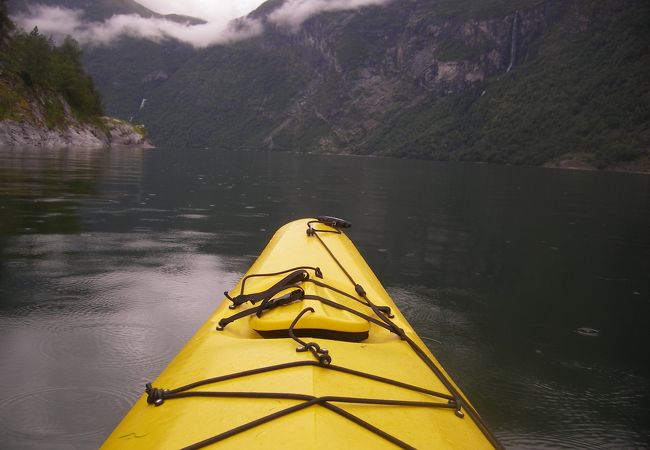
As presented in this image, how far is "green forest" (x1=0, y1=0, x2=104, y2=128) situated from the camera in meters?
50.0

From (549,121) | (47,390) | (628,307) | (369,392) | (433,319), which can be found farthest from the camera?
(549,121)

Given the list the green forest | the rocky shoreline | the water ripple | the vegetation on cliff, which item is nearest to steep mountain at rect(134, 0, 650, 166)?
the vegetation on cliff

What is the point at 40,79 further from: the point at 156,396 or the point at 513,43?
the point at 513,43

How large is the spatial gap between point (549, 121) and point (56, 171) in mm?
133067

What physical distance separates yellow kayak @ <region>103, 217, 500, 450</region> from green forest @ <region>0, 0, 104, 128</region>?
51.8m

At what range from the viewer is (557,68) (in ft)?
510

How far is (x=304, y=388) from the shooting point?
2.31m

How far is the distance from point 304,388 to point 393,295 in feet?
17.3

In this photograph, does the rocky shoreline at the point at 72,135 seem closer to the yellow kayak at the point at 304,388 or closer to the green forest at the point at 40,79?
the green forest at the point at 40,79

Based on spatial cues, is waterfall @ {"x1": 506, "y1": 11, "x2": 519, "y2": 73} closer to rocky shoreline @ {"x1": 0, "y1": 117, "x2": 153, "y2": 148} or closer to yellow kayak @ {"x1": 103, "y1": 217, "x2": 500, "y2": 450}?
rocky shoreline @ {"x1": 0, "y1": 117, "x2": 153, "y2": 148}

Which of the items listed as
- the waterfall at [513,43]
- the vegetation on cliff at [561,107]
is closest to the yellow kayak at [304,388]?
the vegetation on cliff at [561,107]

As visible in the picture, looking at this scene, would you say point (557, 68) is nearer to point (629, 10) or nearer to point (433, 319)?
point (629, 10)

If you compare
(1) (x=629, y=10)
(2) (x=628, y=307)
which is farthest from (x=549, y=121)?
(2) (x=628, y=307)

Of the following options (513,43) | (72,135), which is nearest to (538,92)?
(513,43)
